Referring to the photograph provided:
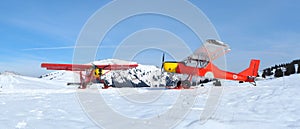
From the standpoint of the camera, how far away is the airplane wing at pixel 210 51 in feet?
40.3

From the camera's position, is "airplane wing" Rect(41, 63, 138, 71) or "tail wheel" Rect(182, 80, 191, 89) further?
"airplane wing" Rect(41, 63, 138, 71)

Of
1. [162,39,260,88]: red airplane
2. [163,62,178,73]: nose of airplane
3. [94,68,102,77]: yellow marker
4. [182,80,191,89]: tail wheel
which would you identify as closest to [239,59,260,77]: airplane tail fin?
[162,39,260,88]: red airplane

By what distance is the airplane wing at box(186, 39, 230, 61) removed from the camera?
12280 millimetres

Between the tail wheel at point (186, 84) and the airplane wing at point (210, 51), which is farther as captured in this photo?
the tail wheel at point (186, 84)

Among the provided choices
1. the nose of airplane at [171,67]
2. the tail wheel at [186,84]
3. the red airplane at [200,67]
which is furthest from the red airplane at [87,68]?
the tail wheel at [186,84]

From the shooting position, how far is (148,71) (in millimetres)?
90000

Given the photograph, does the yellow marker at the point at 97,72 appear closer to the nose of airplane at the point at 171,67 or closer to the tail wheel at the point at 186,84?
the nose of airplane at the point at 171,67

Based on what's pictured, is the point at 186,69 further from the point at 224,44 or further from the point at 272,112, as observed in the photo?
the point at 272,112

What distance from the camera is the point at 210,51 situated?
13070mm

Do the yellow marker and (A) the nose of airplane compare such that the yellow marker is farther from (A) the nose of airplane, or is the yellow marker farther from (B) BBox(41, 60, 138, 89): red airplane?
(A) the nose of airplane

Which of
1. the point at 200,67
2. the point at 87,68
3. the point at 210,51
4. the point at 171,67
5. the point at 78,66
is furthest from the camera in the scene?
the point at 87,68

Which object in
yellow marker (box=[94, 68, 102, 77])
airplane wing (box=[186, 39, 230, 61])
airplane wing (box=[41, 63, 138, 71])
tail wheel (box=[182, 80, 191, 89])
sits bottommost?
tail wheel (box=[182, 80, 191, 89])

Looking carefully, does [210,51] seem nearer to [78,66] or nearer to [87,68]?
[87,68]

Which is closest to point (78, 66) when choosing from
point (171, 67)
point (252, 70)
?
point (171, 67)
